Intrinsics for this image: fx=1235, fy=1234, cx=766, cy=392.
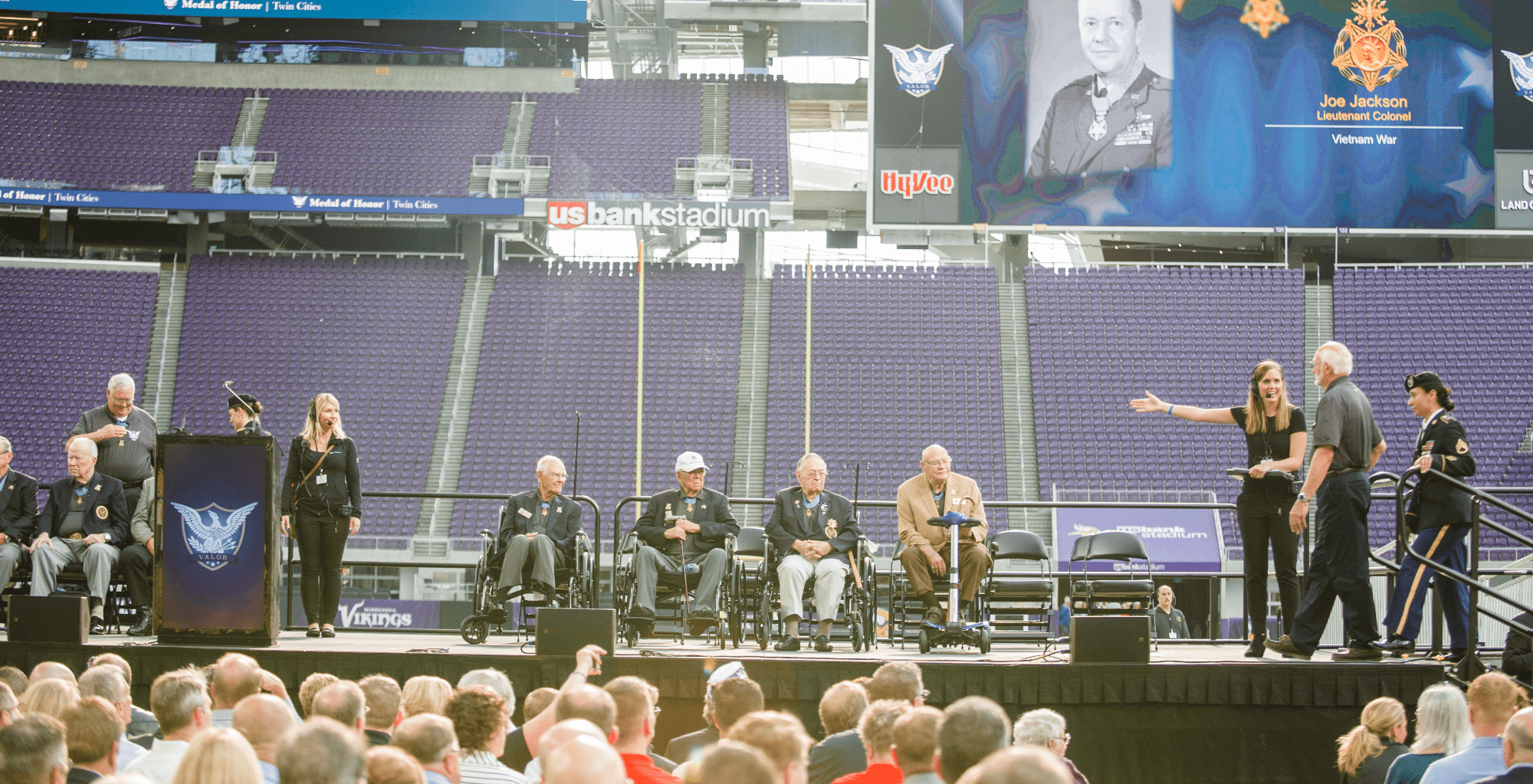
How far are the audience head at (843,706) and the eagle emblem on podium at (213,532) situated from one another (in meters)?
4.02

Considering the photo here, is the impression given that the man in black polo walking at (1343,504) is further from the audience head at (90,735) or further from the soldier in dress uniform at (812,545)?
the audience head at (90,735)

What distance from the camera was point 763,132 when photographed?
23016 mm

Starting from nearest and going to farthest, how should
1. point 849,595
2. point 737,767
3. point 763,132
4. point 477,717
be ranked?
point 737,767, point 477,717, point 849,595, point 763,132

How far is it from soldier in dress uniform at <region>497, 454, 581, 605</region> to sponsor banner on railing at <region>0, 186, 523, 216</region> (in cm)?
1374

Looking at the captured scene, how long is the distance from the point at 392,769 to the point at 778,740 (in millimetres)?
820

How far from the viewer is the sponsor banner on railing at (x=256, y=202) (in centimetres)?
Answer: 2077

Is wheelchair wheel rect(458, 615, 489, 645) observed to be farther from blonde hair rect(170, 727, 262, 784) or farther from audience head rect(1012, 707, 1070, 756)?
blonde hair rect(170, 727, 262, 784)

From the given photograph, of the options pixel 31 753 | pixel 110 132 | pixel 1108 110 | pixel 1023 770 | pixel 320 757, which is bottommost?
pixel 31 753

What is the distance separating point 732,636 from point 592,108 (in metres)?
18.0

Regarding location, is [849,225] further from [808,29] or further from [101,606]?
[101,606]

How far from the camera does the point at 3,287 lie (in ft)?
68.4

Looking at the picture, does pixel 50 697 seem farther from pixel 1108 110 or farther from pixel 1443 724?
pixel 1108 110

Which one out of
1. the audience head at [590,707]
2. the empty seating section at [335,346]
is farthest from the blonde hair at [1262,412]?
the empty seating section at [335,346]

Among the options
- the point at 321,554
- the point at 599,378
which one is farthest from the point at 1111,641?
the point at 599,378
